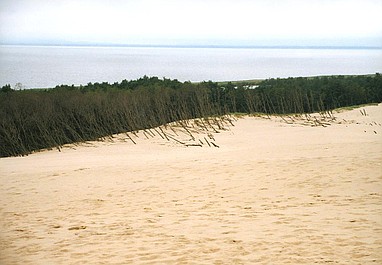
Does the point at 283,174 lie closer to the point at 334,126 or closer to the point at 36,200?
the point at 36,200

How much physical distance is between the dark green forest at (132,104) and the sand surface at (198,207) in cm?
211

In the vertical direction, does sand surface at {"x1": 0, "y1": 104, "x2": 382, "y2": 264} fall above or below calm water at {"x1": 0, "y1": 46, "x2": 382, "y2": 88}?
below

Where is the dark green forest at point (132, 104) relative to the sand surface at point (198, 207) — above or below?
above

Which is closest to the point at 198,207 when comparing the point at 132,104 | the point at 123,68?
the point at 132,104

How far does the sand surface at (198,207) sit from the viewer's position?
16.6 feet

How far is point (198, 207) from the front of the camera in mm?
7207

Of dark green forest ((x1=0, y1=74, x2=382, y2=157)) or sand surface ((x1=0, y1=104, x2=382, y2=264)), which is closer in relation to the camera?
sand surface ((x1=0, y1=104, x2=382, y2=264))

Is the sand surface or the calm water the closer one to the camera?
the sand surface

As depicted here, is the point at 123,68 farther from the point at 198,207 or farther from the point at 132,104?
the point at 198,207

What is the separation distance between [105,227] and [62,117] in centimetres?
1035

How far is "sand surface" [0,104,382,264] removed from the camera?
5074mm

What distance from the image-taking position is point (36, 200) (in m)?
8.20

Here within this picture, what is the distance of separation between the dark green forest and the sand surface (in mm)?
2107

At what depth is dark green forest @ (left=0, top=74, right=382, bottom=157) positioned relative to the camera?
15120mm
